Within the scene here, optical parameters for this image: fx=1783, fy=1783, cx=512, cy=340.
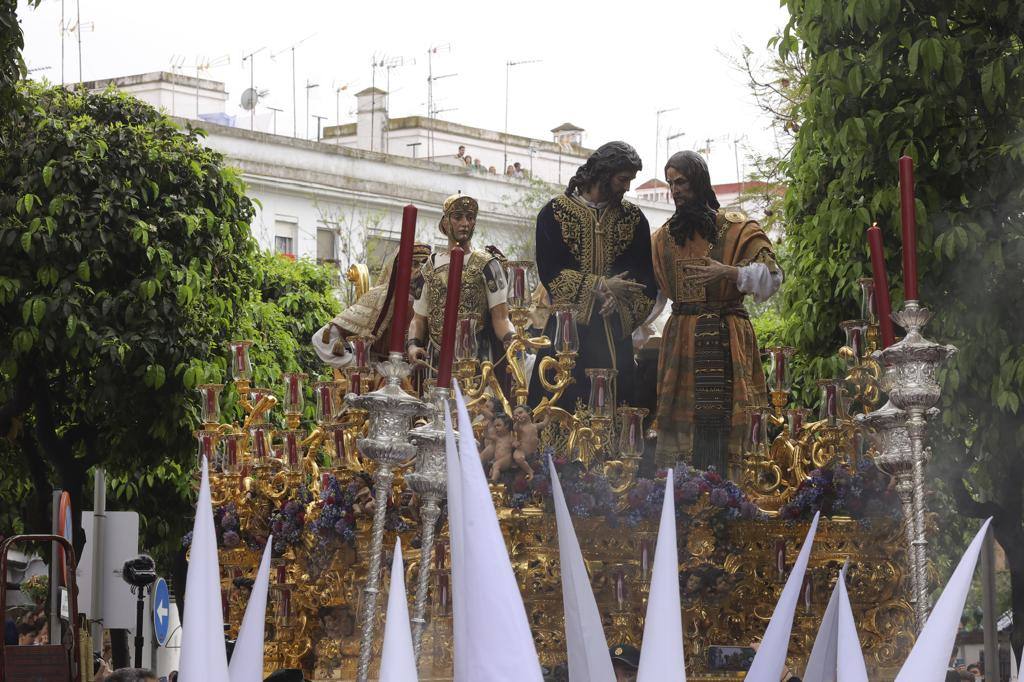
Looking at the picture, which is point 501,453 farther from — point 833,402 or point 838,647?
point 838,647

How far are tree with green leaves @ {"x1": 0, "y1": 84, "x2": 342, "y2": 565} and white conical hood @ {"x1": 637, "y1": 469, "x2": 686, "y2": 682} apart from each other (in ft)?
35.4

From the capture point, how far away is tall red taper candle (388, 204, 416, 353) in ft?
16.9

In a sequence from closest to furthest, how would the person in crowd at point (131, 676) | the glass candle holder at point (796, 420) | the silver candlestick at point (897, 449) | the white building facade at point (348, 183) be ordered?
the silver candlestick at point (897, 449)
the person in crowd at point (131, 676)
the glass candle holder at point (796, 420)
the white building facade at point (348, 183)

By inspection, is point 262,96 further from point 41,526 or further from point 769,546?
point 769,546

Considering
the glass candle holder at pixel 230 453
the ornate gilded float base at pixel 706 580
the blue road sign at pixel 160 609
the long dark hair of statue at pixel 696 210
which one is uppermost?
the long dark hair of statue at pixel 696 210

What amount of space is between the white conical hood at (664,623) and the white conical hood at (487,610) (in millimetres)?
292

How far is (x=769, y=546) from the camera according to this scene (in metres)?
7.54

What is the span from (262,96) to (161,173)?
950 inches

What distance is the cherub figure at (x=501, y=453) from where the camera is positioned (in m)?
7.42

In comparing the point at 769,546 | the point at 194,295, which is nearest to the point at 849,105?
the point at 769,546

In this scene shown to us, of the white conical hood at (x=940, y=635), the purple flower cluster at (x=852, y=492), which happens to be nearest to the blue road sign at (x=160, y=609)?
the purple flower cluster at (x=852, y=492)

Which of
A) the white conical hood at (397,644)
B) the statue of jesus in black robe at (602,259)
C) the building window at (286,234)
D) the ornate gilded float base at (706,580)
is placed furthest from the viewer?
the building window at (286,234)

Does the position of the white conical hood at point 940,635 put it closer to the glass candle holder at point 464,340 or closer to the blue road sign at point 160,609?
the glass candle holder at point 464,340

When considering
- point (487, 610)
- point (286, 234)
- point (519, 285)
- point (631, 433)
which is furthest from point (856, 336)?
point (286, 234)
